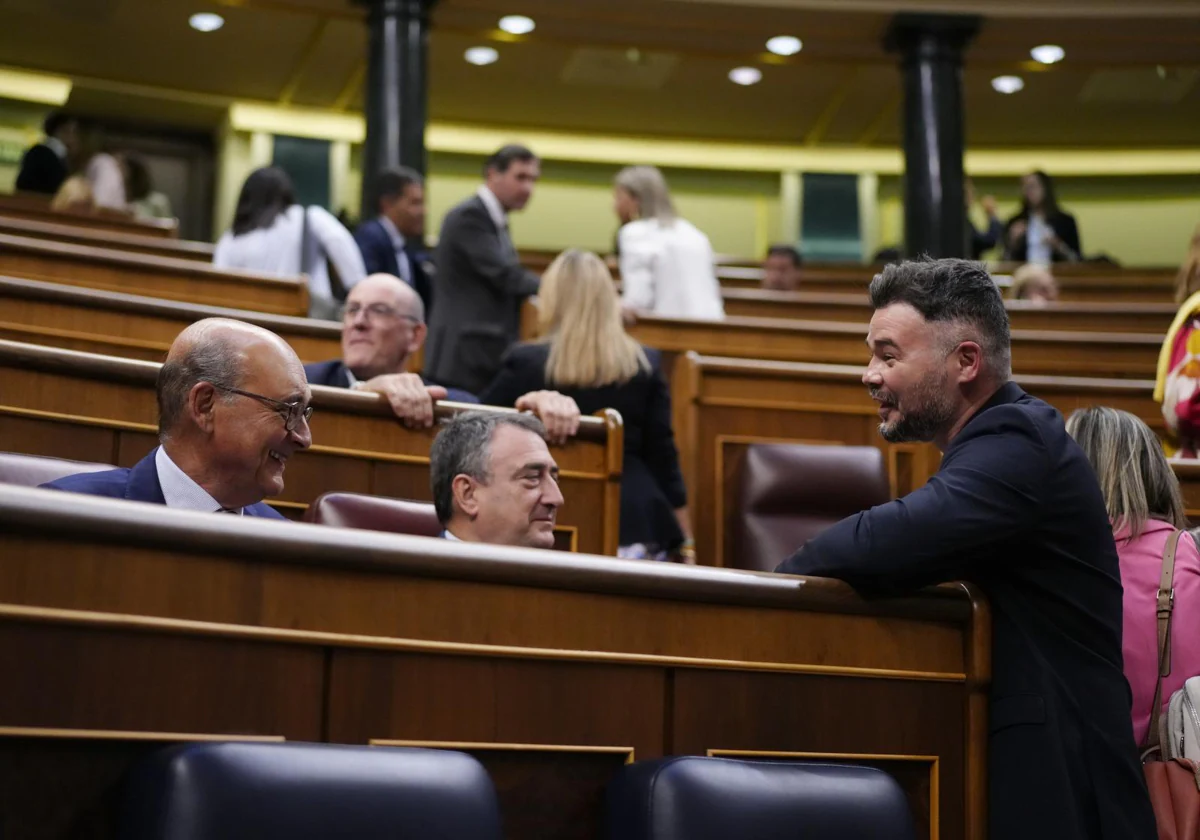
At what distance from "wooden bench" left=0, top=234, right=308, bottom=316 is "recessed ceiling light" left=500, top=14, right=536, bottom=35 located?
3259 millimetres

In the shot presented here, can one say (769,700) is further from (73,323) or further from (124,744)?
(73,323)

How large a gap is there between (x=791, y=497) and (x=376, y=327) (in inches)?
40.0

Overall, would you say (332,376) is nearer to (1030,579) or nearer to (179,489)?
(179,489)

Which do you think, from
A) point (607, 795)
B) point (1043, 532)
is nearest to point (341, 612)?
point (607, 795)

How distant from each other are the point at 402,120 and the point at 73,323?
10.8 feet

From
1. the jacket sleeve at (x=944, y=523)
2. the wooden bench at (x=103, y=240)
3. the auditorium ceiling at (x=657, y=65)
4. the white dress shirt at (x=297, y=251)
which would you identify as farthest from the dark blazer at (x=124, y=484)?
the auditorium ceiling at (x=657, y=65)

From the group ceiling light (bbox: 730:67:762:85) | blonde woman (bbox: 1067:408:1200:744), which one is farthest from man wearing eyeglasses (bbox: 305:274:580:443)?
ceiling light (bbox: 730:67:762:85)

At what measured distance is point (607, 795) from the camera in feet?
5.26

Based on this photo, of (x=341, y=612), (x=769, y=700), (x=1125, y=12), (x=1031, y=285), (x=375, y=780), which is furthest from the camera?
(x=1125, y=12)

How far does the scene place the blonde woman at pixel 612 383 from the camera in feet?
10.8

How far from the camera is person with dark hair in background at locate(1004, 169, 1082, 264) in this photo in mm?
7992

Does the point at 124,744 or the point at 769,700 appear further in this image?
the point at 769,700

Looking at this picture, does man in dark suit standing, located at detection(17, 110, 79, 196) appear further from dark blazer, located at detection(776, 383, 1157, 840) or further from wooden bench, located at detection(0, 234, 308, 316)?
dark blazer, located at detection(776, 383, 1157, 840)

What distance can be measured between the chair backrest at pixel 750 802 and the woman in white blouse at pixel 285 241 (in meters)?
3.28
